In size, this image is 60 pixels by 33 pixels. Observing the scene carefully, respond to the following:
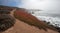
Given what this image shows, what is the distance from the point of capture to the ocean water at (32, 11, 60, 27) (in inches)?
95.4

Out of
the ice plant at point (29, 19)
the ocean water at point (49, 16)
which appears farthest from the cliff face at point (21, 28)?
the ocean water at point (49, 16)

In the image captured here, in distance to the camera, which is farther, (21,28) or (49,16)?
(49,16)

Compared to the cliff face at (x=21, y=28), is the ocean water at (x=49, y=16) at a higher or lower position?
higher

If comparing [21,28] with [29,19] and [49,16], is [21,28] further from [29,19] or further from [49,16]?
[49,16]

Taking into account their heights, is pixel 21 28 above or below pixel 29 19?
below

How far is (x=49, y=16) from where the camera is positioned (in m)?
2.45

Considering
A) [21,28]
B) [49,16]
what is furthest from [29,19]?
[49,16]

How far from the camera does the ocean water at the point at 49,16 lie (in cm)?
242

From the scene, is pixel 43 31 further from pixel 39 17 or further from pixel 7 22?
pixel 7 22

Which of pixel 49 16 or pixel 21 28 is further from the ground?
pixel 49 16

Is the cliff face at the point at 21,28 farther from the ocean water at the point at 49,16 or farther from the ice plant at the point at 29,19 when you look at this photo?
the ocean water at the point at 49,16

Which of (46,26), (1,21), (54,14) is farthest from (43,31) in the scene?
(1,21)

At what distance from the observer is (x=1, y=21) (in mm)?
2225

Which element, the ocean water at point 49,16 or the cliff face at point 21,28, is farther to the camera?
the ocean water at point 49,16
